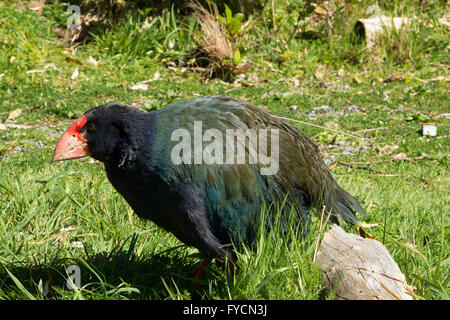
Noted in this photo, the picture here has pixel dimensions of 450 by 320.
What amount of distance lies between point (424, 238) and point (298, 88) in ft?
10.9

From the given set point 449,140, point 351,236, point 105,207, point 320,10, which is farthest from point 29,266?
point 320,10

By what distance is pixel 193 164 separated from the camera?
2.17m

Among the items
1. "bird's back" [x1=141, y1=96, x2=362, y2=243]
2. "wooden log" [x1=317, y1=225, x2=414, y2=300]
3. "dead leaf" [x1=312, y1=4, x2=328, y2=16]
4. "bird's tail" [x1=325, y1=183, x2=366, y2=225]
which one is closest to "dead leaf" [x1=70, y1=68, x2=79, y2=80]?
"dead leaf" [x1=312, y1=4, x2=328, y2=16]

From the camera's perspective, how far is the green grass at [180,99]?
2314 millimetres

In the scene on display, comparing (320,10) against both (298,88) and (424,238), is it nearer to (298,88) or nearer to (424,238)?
(298,88)

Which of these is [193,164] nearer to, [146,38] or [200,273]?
[200,273]

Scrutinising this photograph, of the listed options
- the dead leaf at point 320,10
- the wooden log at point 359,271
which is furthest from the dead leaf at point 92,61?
the wooden log at point 359,271

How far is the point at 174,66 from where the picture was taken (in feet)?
20.6

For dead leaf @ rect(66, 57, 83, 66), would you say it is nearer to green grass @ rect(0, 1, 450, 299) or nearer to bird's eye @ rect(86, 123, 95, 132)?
green grass @ rect(0, 1, 450, 299)

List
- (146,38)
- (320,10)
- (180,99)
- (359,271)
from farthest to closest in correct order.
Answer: (320,10) < (146,38) < (180,99) < (359,271)

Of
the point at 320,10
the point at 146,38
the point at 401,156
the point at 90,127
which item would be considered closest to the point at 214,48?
the point at 146,38

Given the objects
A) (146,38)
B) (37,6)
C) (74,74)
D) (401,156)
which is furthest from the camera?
(37,6)

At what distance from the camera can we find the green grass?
231 cm

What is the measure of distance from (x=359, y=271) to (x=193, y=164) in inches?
29.6
